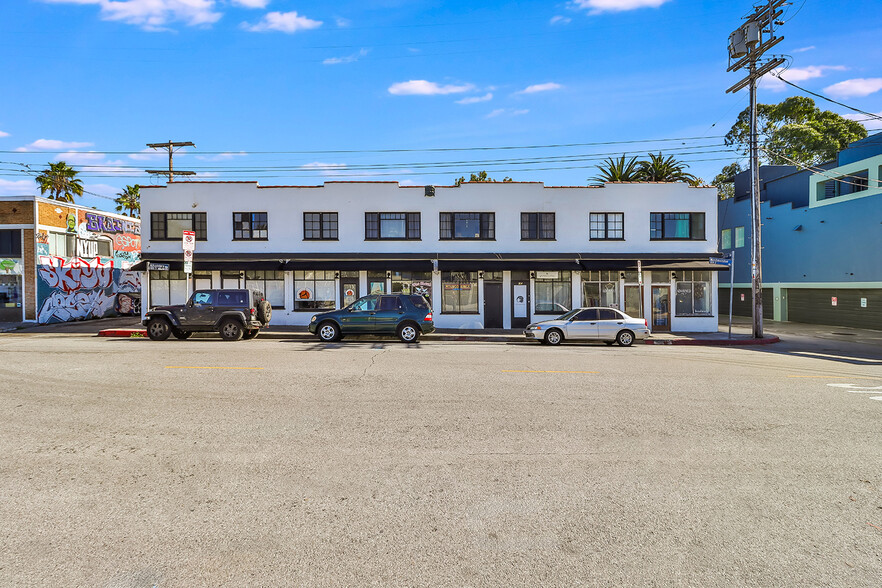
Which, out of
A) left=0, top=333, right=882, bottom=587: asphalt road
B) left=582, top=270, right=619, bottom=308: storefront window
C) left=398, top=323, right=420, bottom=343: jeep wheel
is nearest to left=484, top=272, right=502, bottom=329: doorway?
left=582, top=270, right=619, bottom=308: storefront window

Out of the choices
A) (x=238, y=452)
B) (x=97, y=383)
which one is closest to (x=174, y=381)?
(x=97, y=383)

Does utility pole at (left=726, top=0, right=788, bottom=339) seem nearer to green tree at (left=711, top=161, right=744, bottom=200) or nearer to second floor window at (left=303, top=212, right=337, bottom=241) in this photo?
second floor window at (left=303, top=212, right=337, bottom=241)

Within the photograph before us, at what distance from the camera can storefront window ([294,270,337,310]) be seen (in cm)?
2519

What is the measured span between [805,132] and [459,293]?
1650 inches

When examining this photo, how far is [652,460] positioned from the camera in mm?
6023

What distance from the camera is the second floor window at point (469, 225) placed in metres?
25.4

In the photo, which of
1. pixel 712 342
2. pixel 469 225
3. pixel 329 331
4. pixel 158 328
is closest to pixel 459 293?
pixel 469 225

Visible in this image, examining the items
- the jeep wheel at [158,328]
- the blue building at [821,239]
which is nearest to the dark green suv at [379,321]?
the jeep wheel at [158,328]

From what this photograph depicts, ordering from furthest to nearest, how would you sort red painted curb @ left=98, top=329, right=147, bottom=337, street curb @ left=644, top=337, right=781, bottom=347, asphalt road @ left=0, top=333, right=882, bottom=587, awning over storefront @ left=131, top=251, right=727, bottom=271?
1. awning over storefront @ left=131, top=251, right=727, bottom=271
2. red painted curb @ left=98, top=329, right=147, bottom=337
3. street curb @ left=644, top=337, right=781, bottom=347
4. asphalt road @ left=0, top=333, right=882, bottom=587

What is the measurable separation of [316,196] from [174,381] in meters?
16.5

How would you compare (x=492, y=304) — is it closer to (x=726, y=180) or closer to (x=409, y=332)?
(x=409, y=332)

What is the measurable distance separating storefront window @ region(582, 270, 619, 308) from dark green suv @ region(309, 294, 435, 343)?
9198 mm

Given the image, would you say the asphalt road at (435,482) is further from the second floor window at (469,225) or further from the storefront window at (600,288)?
the second floor window at (469,225)

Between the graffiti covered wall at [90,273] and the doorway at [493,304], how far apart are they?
1697cm
